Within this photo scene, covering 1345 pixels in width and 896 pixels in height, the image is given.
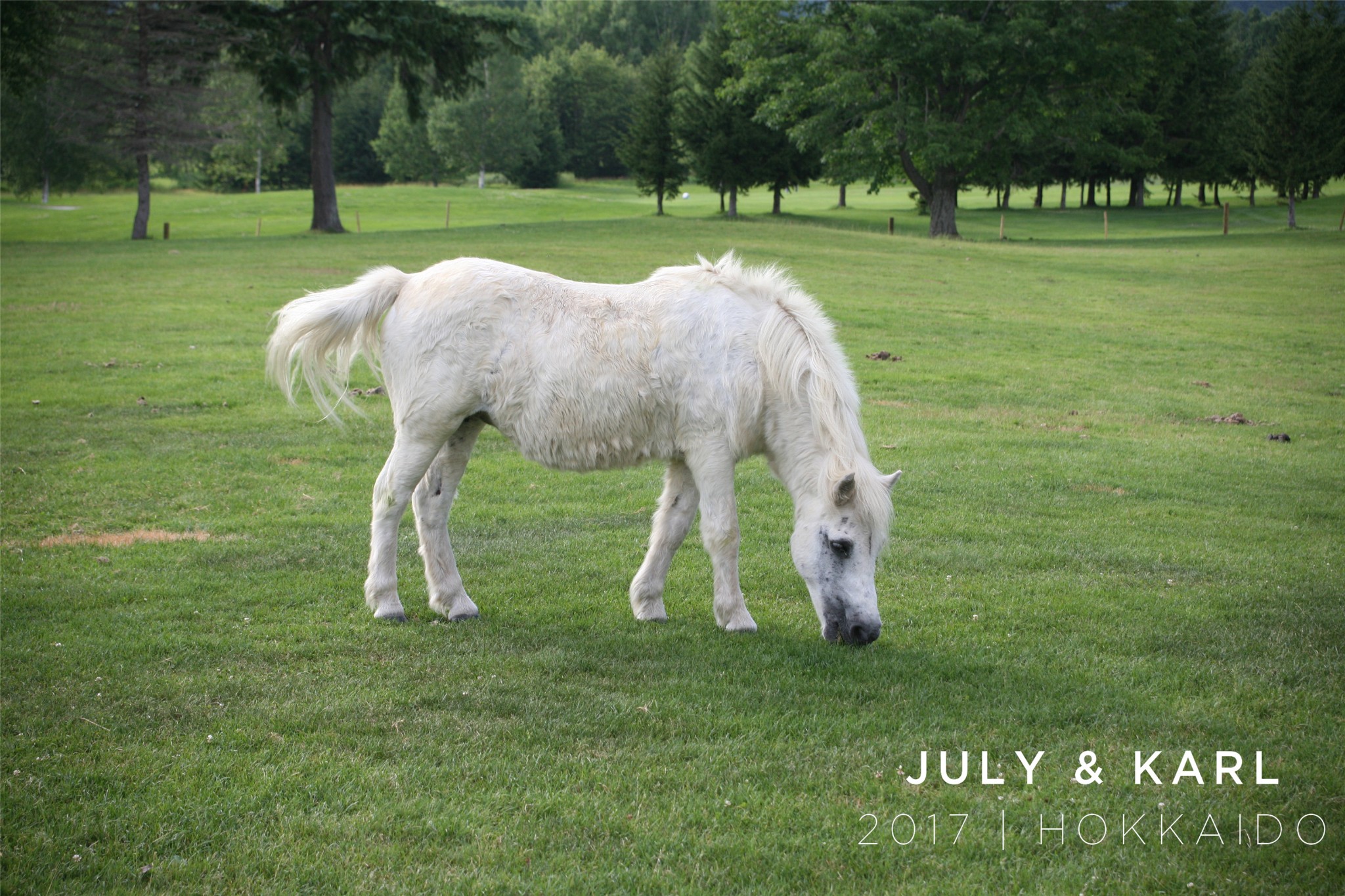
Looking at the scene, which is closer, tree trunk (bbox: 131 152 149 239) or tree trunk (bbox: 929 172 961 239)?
tree trunk (bbox: 131 152 149 239)

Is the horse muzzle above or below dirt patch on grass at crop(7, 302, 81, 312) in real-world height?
below

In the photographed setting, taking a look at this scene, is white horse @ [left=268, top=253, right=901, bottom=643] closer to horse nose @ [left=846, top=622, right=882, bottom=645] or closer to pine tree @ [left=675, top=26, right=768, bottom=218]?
horse nose @ [left=846, top=622, right=882, bottom=645]

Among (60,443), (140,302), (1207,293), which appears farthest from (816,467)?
(1207,293)

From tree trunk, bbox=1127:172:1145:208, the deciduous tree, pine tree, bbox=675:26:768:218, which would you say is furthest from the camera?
tree trunk, bbox=1127:172:1145:208

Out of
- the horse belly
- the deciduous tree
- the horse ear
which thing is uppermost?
the deciduous tree

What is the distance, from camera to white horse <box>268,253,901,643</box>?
5.72 meters

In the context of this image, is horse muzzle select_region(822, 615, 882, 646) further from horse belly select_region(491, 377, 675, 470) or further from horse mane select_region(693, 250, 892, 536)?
horse belly select_region(491, 377, 675, 470)

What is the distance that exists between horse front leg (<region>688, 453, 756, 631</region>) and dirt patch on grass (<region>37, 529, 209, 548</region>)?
166 inches

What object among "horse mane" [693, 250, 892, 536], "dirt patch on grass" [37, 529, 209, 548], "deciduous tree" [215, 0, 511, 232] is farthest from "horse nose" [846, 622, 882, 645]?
"deciduous tree" [215, 0, 511, 232]

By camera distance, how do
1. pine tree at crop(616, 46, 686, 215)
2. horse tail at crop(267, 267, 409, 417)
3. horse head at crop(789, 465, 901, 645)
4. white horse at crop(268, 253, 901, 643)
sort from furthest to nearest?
pine tree at crop(616, 46, 686, 215) < horse tail at crop(267, 267, 409, 417) < white horse at crop(268, 253, 901, 643) < horse head at crop(789, 465, 901, 645)

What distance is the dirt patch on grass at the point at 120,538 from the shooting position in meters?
7.46

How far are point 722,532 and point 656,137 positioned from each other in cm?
4955

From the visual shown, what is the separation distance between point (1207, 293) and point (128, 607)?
89.7ft

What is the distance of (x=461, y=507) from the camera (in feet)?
29.5
